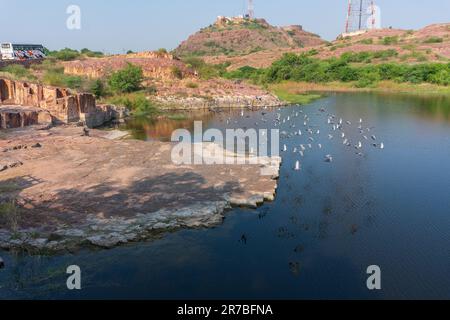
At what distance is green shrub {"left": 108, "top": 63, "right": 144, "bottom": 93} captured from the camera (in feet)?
184

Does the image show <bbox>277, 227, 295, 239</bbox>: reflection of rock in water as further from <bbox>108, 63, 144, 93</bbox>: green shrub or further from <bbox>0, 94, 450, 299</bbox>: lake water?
<bbox>108, 63, 144, 93</bbox>: green shrub

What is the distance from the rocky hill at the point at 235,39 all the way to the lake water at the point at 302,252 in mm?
113402

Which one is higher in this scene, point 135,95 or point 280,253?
point 135,95

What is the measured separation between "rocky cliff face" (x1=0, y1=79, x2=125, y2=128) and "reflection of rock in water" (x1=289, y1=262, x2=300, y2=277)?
90.2ft

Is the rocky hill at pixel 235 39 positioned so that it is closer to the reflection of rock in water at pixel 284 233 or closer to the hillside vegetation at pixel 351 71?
the hillside vegetation at pixel 351 71

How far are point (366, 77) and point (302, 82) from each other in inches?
447

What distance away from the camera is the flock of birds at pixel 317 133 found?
28875 mm

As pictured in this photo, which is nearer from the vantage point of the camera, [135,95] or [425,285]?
[425,285]

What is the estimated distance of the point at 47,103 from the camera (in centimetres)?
3778

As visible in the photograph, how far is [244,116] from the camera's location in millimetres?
46625

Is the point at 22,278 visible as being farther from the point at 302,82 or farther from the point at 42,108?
the point at 302,82
